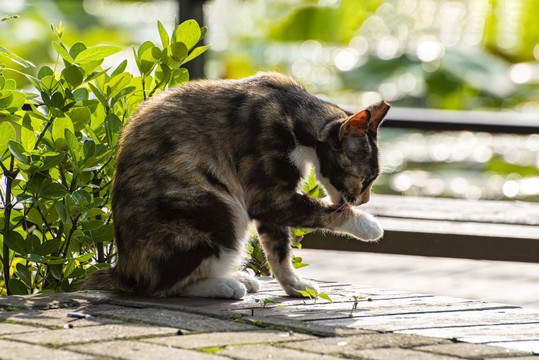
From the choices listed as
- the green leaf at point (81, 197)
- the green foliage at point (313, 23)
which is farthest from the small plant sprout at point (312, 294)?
the green foliage at point (313, 23)

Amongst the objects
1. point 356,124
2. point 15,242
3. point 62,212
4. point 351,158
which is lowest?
point 15,242

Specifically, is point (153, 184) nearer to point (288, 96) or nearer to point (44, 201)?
point (44, 201)

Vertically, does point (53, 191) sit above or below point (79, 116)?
below

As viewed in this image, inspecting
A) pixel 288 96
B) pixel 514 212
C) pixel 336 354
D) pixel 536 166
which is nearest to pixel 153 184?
pixel 288 96

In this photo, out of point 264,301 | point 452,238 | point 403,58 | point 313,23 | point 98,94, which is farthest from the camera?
point 403,58

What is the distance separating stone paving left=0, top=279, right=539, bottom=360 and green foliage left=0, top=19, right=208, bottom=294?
1.01 ft

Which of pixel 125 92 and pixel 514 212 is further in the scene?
pixel 514 212

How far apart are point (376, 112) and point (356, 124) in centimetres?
10

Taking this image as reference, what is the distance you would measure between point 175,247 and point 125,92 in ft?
2.38

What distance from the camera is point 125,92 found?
10.5 feet

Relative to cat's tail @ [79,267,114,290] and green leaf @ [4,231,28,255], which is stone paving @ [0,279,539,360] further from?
green leaf @ [4,231,28,255]

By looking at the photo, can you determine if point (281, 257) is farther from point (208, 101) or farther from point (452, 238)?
point (452, 238)

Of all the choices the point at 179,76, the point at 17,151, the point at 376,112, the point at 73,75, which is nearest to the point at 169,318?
the point at 17,151

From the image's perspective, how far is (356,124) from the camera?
3115 mm
